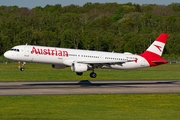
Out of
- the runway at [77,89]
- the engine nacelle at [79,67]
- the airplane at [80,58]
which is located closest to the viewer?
the runway at [77,89]

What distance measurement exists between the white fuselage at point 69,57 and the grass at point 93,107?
1606cm

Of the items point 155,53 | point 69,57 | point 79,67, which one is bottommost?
point 79,67

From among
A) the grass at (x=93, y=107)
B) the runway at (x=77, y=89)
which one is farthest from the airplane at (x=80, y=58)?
the grass at (x=93, y=107)

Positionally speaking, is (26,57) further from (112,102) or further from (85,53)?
(112,102)

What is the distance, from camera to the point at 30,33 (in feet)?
482

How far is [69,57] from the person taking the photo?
66.6 metres

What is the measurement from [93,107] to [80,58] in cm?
2569

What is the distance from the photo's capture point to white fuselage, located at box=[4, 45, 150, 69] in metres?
64.6

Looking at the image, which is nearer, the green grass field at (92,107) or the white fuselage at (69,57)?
the green grass field at (92,107)

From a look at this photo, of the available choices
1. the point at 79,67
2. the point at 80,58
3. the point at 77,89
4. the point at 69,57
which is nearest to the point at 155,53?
the point at 80,58

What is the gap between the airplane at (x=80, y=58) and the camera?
212 feet

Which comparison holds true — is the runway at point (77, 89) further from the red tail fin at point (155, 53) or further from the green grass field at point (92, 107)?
the red tail fin at point (155, 53)

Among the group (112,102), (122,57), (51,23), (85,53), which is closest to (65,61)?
(85,53)

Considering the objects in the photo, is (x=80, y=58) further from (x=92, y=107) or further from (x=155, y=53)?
(x=92, y=107)
